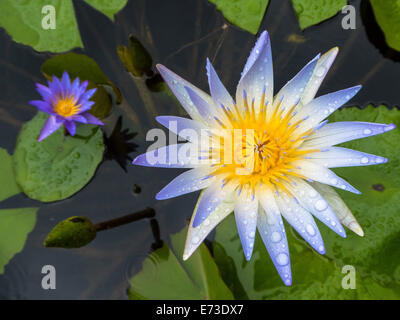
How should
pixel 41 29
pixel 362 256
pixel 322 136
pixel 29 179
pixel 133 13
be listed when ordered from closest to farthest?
1. pixel 322 136
2. pixel 362 256
3. pixel 29 179
4. pixel 41 29
5. pixel 133 13

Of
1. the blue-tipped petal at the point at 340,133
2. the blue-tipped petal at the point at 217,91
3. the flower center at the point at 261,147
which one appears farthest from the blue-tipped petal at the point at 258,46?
the blue-tipped petal at the point at 340,133

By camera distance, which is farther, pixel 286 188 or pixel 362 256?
pixel 362 256

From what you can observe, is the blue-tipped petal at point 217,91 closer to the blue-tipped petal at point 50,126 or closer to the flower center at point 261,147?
the flower center at point 261,147

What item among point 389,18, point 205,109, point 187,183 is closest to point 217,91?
point 205,109

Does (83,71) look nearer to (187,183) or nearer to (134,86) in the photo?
(134,86)

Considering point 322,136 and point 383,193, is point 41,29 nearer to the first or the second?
point 322,136
